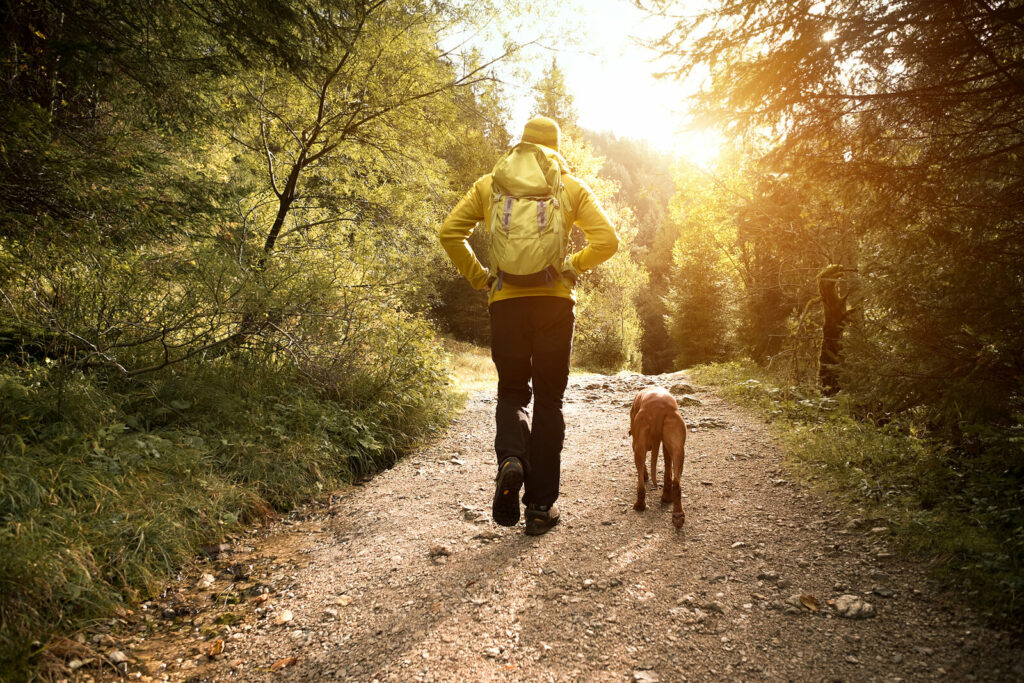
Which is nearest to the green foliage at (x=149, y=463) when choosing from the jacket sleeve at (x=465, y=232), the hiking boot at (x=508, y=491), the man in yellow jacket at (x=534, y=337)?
the hiking boot at (x=508, y=491)

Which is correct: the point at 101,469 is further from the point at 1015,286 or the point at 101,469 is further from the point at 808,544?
the point at 1015,286

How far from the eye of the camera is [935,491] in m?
3.38

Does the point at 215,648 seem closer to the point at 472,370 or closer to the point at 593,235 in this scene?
the point at 593,235

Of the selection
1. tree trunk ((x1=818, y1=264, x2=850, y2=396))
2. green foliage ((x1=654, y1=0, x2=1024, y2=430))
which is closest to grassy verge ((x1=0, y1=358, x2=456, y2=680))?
green foliage ((x1=654, y1=0, x2=1024, y2=430))

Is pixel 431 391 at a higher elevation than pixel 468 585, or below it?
higher

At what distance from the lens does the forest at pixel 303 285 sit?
3104 millimetres

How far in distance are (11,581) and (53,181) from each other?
284 cm

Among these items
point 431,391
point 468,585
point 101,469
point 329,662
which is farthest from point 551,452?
point 431,391

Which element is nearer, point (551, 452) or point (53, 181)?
point (551, 452)

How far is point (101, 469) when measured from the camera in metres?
3.40

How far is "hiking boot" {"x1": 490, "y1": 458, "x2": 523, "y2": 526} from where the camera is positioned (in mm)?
2896

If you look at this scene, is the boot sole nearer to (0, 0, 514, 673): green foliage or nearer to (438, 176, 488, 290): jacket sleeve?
(438, 176, 488, 290): jacket sleeve

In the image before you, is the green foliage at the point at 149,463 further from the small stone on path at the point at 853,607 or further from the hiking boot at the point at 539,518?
the small stone on path at the point at 853,607

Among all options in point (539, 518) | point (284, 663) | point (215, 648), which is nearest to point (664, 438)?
point (539, 518)
